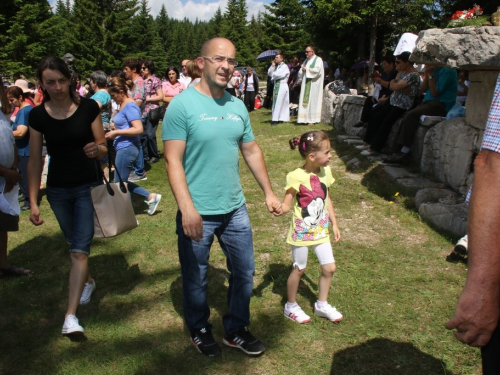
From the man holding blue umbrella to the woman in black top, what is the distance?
27.3ft

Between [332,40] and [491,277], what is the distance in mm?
23561

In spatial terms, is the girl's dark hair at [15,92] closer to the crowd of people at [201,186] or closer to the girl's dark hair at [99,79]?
the girl's dark hair at [99,79]

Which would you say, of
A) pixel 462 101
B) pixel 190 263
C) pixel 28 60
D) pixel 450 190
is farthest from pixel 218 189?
pixel 28 60

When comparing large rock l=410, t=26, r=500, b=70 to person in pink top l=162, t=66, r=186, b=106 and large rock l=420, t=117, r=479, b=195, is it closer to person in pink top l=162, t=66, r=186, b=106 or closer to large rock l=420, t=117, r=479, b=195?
large rock l=420, t=117, r=479, b=195

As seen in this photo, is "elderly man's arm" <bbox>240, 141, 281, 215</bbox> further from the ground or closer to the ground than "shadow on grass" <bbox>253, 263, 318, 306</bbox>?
further from the ground

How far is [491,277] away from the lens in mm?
1345

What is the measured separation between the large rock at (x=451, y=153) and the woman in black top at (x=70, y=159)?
13.4 ft

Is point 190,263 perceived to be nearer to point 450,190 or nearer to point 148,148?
point 450,190

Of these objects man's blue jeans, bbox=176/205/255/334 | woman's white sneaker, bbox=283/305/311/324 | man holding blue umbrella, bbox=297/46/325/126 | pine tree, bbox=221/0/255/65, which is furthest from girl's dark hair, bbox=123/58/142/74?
pine tree, bbox=221/0/255/65

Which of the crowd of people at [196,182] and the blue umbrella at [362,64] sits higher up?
the blue umbrella at [362,64]

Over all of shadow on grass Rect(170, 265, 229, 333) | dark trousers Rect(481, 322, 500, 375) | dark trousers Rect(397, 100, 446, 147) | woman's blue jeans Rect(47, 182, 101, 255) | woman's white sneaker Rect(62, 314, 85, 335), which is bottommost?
shadow on grass Rect(170, 265, 229, 333)

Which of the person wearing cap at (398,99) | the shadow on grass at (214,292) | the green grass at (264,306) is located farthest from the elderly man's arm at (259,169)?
the person wearing cap at (398,99)

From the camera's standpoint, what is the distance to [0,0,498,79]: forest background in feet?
65.9

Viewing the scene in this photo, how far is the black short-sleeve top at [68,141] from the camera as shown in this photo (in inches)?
120
